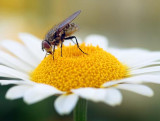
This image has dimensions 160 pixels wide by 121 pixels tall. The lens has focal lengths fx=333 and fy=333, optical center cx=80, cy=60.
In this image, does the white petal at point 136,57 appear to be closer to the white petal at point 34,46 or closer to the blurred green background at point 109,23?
the white petal at point 34,46

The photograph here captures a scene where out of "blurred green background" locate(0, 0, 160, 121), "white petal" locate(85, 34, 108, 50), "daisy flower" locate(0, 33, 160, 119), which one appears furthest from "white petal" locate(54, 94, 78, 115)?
"blurred green background" locate(0, 0, 160, 121)

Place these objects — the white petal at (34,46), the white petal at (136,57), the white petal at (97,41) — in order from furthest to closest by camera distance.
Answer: the white petal at (97,41), the white petal at (34,46), the white petal at (136,57)

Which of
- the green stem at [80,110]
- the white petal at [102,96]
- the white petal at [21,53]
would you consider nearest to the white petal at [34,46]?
the white petal at [21,53]

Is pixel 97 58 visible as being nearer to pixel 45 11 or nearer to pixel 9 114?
pixel 9 114

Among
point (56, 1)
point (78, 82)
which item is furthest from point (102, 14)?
point (78, 82)

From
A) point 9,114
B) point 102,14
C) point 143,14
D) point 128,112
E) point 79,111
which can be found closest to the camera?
point 79,111

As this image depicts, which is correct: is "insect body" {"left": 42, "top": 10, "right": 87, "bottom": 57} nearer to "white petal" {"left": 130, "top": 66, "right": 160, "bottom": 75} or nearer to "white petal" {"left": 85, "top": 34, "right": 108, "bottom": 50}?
"white petal" {"left": 130, "top": 66, "right": 160, "bottom": 75}

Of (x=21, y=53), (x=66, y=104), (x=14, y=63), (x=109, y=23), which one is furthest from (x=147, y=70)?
(x=109, y=23)
